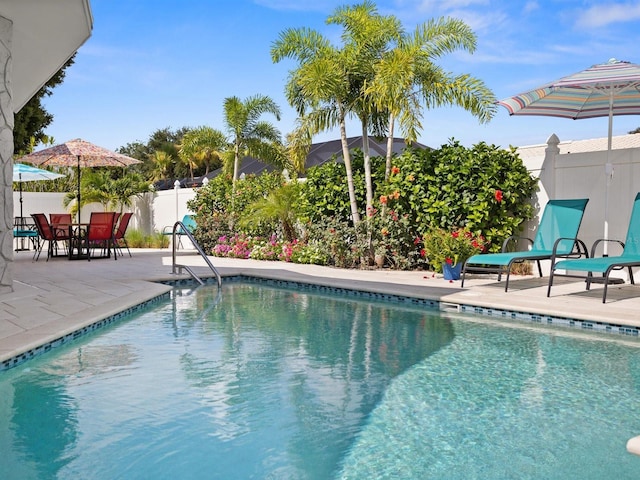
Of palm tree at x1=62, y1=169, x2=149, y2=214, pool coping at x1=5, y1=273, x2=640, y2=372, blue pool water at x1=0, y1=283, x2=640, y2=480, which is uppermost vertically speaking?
palm tree at x1=62, y1=169, x2=149, y2=214

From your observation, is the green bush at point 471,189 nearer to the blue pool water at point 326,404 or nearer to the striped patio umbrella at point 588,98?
the striped patio umbrella at point 588,98

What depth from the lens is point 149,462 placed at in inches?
115

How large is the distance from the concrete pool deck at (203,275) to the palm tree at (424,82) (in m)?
2.59

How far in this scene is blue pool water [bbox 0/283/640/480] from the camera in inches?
114

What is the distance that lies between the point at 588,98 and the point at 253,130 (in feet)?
29.6

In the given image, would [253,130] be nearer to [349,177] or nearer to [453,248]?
[349,177]

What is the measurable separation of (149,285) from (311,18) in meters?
9.96

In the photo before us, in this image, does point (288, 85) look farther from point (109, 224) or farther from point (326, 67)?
point (109, 224)

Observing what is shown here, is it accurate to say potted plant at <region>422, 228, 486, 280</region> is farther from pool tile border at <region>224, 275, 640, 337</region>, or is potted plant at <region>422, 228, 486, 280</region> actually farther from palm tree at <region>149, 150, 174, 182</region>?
palm tree at <region>149, 150, 174, 182</region>

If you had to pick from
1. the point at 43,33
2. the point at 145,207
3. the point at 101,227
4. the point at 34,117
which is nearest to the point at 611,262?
the point at 43,33

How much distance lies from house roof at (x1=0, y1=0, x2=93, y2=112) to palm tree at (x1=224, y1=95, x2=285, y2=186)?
5.49m

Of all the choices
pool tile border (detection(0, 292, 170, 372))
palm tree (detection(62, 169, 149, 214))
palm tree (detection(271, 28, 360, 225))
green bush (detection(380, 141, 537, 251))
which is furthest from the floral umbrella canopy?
green bush (detection(380, 141, 537, 251))

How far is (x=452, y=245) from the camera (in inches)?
338

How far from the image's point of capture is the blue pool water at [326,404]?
2885 mm
